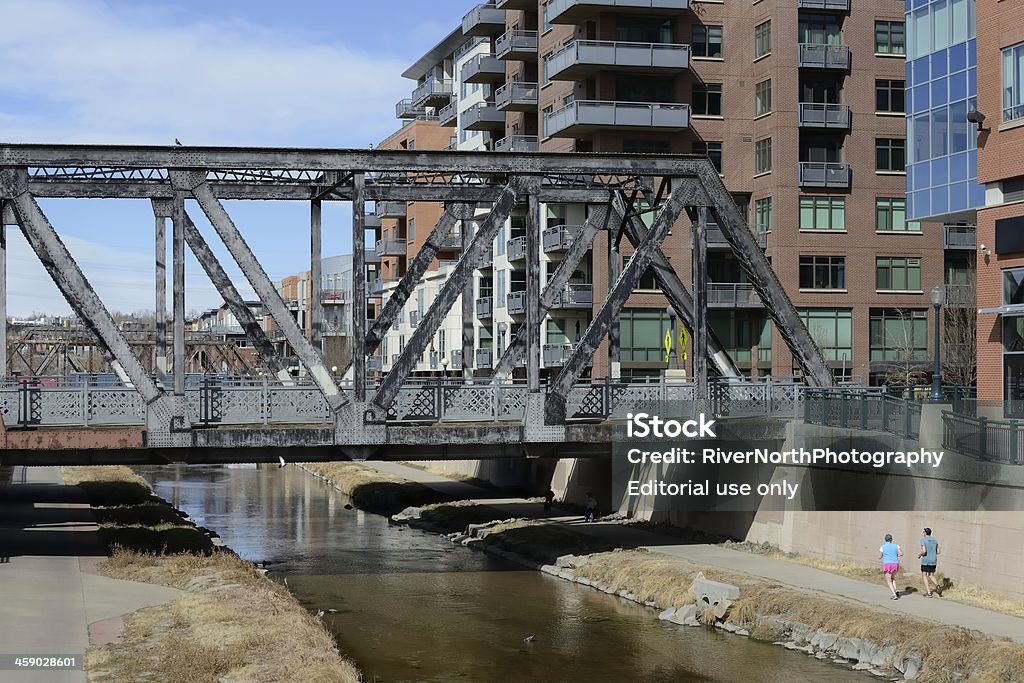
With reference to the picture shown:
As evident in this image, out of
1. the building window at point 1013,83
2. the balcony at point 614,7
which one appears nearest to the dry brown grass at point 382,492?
the balcony at point 614,7

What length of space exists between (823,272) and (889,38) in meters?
12.3

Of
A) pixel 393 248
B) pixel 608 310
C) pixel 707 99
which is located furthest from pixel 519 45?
pixel 608 310

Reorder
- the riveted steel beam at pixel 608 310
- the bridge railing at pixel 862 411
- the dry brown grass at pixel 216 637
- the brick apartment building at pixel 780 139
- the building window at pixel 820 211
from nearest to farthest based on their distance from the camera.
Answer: the dry brown grass at pixel 216 637
the riveted steel beam at pixel 608 310
the bridge railing at pixel 862 411
the brick apartment building at pixel 780 139
the building window at pixel 820 211

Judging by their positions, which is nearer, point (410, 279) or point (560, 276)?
point (410, 279)

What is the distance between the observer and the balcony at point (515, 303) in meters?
72.0

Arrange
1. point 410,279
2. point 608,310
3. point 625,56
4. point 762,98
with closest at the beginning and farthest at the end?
point 608,310 → point 410,279 → point 625,56 → point 762,98

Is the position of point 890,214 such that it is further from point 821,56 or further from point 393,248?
point 393,248

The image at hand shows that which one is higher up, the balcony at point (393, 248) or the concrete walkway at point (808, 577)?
the balcony at point (393, 248)

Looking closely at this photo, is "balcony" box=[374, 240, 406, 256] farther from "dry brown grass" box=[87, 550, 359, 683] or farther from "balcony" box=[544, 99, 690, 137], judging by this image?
"dry brown grass" box=[87, 550, 359, 683]

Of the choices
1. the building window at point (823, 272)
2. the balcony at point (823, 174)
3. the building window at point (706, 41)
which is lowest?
the building window at point (823, 272)

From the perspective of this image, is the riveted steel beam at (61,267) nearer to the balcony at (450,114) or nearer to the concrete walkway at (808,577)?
the concrete walkway at (808,577)

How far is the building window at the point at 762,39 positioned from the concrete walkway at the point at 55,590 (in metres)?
40.0

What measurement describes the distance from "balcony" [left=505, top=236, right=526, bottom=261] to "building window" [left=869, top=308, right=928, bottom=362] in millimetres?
18742

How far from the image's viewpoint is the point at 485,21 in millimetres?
82375
